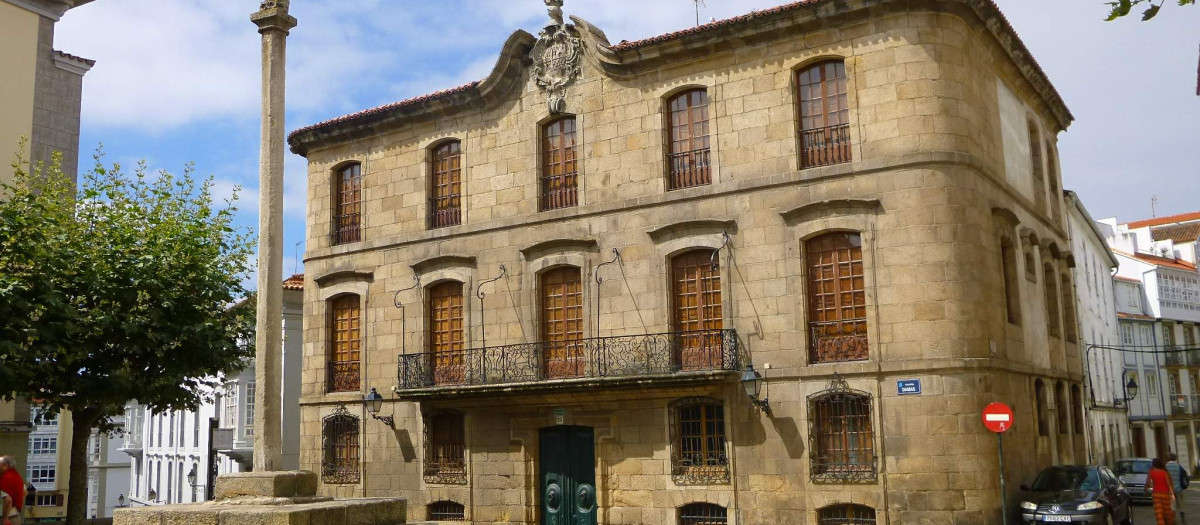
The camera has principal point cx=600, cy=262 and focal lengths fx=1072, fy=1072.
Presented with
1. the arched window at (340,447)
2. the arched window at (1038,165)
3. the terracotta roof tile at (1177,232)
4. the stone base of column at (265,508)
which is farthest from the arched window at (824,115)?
the terracotta roof tile at (1177,232)

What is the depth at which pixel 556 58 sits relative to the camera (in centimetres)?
2186

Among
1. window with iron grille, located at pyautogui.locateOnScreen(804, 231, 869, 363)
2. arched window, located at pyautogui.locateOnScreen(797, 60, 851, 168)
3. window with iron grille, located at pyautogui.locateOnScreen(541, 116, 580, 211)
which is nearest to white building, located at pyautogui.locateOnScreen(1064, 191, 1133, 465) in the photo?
arched window, located at pyautogui.locateOnScreen(797, 60, 851, 168)

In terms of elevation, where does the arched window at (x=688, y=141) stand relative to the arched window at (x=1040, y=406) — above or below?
above

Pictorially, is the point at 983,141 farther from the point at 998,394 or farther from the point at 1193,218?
the point at 1193,218

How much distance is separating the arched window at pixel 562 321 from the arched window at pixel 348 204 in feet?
17.7

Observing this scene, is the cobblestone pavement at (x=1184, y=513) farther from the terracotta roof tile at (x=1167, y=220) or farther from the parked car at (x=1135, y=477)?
the terracotta roof tile at (x=1167, y=220)

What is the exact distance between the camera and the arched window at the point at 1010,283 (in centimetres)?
1956

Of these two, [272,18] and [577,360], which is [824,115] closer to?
[577,360]

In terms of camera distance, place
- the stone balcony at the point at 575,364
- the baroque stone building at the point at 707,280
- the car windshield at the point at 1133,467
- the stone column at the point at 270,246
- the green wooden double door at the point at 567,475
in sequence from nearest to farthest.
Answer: the stone column at the point at 270,246 → the baroque stone building at the point at 707,280 → the stone balcony at the point at 575,364 → the green wooden double door at the point at 567,475 → the car windshield at the point at 1133,467

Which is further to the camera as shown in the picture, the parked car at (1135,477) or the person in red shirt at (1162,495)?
the parked car at (1135,477)

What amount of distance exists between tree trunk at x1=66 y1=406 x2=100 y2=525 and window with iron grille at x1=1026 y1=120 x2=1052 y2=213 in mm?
19677

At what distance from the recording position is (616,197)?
68.3ft

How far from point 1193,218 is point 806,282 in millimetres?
52565

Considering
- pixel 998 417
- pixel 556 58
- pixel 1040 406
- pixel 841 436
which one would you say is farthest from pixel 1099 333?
pixel 556 58
